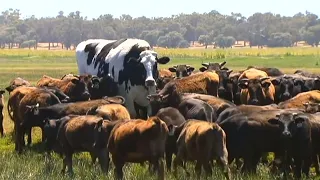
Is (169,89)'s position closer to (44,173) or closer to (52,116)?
(52,116)

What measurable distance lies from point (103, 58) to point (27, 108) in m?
4.85

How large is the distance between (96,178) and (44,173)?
4.03 ft

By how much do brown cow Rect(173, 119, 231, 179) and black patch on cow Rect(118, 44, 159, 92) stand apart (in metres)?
6.29

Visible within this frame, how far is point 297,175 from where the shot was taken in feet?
42.4

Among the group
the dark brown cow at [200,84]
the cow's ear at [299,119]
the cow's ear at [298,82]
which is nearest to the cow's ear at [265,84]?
the cow's ear at [298,82]

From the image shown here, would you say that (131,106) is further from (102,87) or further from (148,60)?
(148,60)

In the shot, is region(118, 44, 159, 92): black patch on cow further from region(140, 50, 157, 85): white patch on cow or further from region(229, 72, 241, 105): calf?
region(229, 72, 241, 105): calf

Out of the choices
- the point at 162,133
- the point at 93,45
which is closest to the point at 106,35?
the point at 93,45

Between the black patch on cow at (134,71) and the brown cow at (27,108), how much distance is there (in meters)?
2.56

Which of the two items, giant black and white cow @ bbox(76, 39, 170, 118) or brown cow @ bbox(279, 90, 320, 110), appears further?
giant black and white cow @ bbox(76, 39, 170, 118)

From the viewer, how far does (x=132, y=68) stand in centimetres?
1886

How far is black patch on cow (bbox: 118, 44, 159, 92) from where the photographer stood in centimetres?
1858

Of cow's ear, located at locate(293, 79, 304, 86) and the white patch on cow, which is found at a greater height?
the white patch on cow

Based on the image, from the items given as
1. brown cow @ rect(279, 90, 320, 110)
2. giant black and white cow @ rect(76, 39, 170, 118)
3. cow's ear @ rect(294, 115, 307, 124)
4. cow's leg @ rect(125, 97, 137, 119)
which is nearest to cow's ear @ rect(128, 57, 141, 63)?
giant black and white cow @ rect(76, 39, 170, 118)
